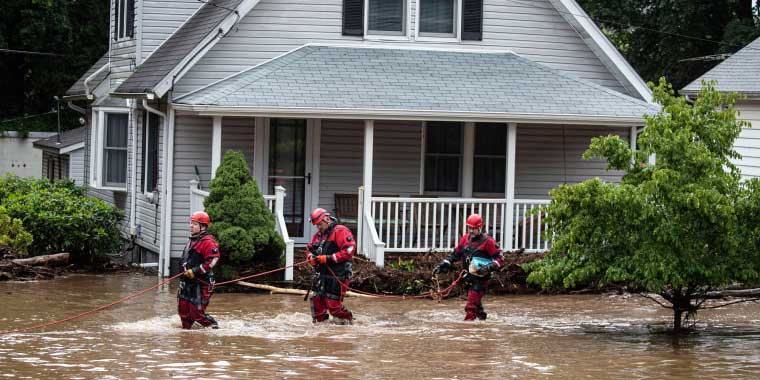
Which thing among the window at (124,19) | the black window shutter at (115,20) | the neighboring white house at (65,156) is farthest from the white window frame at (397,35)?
the neighboring white house at (65,156)

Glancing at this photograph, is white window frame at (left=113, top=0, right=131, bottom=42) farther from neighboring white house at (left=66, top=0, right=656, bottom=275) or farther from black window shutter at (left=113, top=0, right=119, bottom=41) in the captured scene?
neighboring white house at (left=66, top=0, right=656, bottom=275)

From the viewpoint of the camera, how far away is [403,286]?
1908 cm

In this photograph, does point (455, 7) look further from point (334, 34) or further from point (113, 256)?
point (113, 256)

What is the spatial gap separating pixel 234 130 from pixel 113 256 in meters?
5.44

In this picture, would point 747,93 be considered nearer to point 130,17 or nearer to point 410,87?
point 410,87

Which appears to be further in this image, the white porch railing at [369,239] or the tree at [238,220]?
the white porch railing at [369,239]

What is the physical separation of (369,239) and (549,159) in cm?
491

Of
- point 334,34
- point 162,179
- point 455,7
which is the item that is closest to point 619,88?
point 455,7

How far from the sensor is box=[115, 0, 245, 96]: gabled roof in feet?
68.3

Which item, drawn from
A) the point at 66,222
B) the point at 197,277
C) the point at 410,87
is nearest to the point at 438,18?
the point at 410,87

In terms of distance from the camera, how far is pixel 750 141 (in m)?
23.7

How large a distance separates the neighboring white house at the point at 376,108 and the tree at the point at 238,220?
0.78m

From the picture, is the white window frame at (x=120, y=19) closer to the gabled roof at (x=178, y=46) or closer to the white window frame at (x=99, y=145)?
the white window frame at (x=99, y=145)

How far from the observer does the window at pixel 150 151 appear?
22.9 meters
